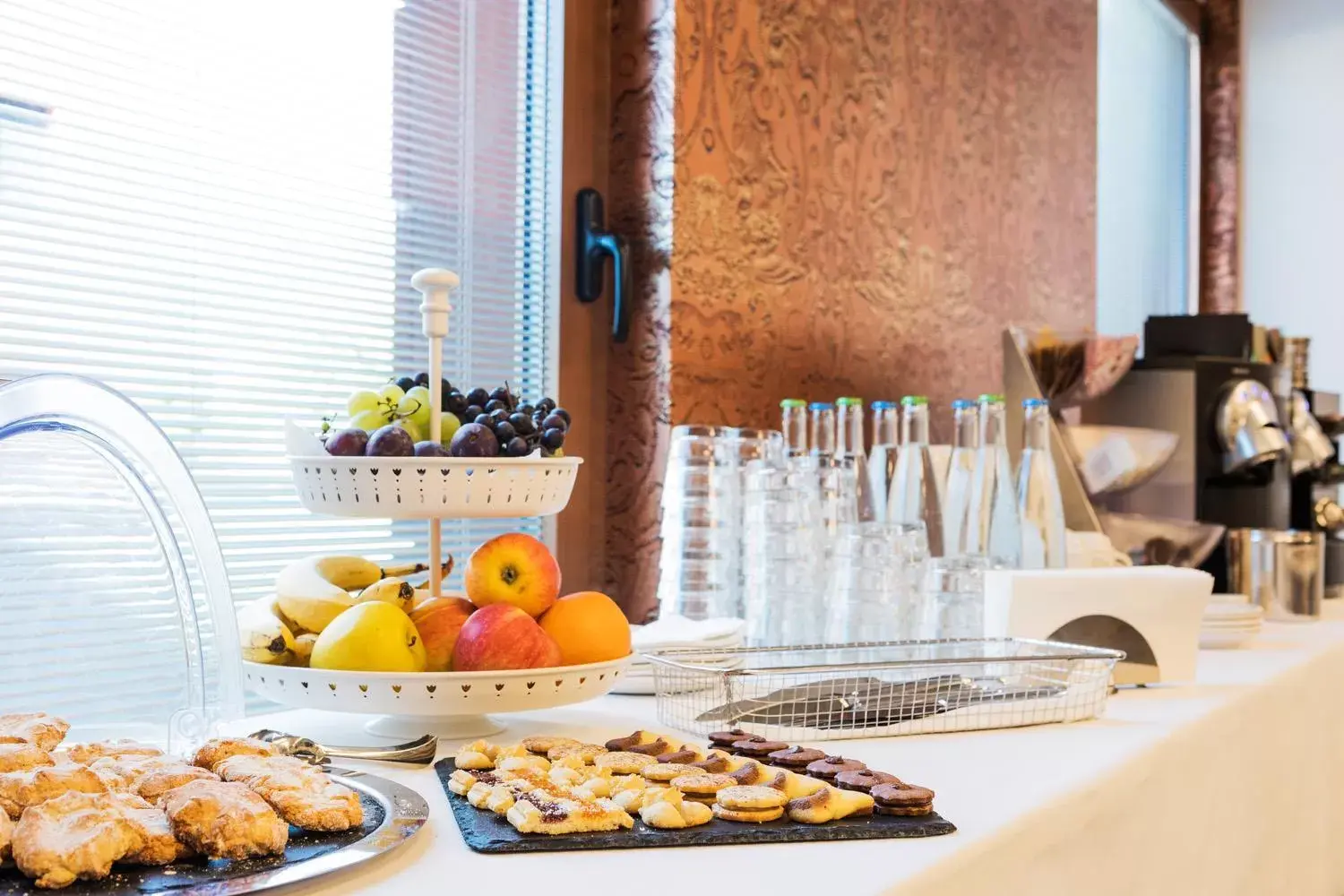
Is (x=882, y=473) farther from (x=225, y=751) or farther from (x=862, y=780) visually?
(x=225, y=751)

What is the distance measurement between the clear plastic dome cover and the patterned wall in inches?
38.4

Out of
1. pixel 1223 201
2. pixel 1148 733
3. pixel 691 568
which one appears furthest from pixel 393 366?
pixel 1223 201

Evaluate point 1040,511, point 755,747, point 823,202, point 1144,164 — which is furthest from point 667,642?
point 1144,164

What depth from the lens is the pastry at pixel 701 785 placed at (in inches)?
31.4

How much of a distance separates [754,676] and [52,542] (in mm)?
545

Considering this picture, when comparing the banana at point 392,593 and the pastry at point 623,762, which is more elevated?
the banana at point 392,593

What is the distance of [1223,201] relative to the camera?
3.92m

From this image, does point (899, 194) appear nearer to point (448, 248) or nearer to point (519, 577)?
point (448, 248)

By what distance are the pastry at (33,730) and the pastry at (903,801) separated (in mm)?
500

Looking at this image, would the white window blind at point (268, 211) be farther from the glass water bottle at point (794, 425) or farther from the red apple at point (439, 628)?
the red apple at point (439, 628)

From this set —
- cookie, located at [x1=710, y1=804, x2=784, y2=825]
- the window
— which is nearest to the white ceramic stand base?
cookie, located at [x1=710, y1=804, x2=784, y2=825]

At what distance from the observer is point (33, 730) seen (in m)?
0.74

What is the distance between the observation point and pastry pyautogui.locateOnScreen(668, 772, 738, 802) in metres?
0.80

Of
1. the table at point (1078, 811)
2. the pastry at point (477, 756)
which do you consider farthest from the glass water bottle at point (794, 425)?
the pastry at point (477, 756)
